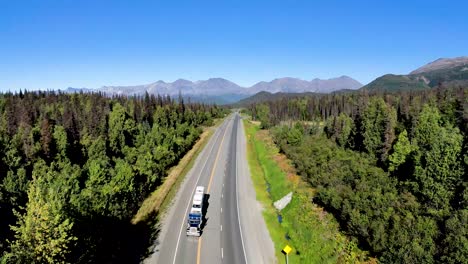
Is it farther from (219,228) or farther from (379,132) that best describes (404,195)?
(379,132)

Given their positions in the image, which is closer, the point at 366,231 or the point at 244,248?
the point at 366,231

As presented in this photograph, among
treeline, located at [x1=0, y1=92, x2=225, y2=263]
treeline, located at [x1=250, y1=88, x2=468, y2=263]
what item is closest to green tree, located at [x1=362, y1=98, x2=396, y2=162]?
treeline, located at [x1=250, y1=88, x2=468, y2=263]

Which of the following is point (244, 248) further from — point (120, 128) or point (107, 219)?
point (120, 128)

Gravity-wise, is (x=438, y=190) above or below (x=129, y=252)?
above

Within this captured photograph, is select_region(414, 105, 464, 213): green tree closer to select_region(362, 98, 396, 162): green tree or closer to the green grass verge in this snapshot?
the green grass verge

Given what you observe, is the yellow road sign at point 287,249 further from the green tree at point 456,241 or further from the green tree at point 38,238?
the green tree at point 38,238

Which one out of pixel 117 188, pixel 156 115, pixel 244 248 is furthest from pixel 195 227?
pixel 156 115

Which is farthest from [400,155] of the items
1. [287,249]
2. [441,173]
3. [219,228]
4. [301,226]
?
[219,228]
